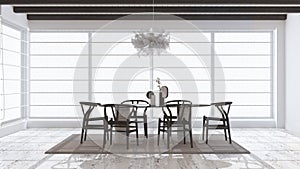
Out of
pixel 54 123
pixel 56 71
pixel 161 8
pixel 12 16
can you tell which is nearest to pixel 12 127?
pixel 54 123

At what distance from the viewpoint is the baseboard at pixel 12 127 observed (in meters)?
7.24

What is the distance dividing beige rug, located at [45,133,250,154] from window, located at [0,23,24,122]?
1.58 meters

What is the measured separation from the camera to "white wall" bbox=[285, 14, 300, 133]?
785 centimetres

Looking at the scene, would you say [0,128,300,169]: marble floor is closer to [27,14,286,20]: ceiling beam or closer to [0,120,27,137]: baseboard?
[0,120,27,137]: baseboard

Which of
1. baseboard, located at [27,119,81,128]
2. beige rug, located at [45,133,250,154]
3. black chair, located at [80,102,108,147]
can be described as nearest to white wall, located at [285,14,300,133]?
beige rug, located at [45,133,250,154]

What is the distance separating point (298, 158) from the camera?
16.8ft

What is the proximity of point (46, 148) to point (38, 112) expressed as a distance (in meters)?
3.29

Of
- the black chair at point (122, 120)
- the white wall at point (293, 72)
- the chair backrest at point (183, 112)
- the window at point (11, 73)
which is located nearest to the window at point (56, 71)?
the window at point (11, 73)

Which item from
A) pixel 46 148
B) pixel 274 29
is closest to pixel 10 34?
pixel 46 148

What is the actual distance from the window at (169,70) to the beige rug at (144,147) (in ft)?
7.56

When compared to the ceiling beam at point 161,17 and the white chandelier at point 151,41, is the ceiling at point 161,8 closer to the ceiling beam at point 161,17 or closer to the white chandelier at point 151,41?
the ceiling beam at point 161,17

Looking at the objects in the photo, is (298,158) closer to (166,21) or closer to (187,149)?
(187,149)

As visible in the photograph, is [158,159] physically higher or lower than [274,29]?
lower

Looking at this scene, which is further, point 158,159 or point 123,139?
point 123,139
